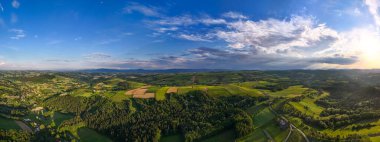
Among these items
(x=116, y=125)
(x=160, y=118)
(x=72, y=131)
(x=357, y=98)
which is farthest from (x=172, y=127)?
(x=357, y=98)

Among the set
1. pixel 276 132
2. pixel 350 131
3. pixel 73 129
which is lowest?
pixel 73 129

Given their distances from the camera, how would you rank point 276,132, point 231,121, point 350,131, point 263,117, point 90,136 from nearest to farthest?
point 350,131 → point 276,132 → point 231,121 → point 263,117 → point 90,136

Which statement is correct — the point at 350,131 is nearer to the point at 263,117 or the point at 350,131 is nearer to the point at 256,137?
the point at 256,137

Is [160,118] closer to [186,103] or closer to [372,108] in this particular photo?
[186,103]

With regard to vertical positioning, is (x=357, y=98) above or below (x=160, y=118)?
above

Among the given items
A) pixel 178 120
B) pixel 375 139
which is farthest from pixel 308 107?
pixel 178 120

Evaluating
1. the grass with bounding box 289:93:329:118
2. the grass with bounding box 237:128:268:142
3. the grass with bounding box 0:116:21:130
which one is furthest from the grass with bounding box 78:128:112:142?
the grass with bounding box 289:93:329:118

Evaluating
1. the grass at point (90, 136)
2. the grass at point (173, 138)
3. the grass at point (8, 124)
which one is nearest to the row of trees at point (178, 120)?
the grass at point (173, 138)
